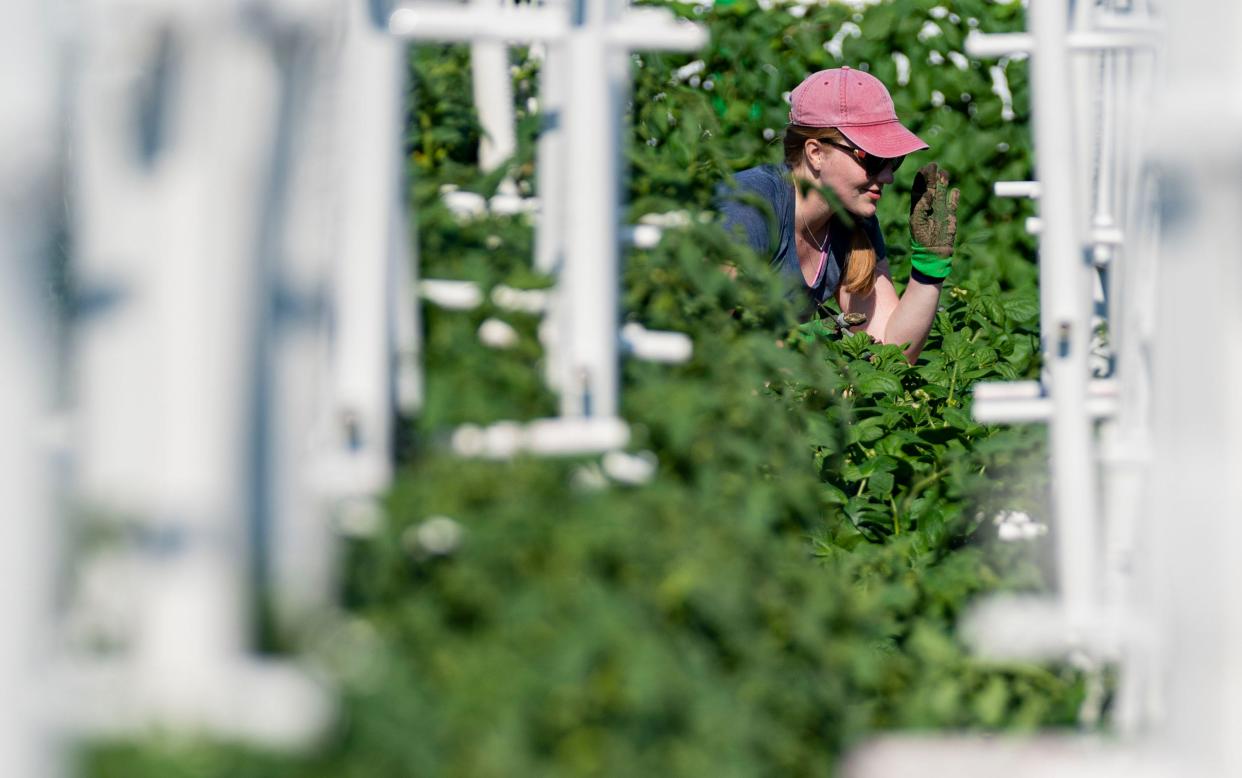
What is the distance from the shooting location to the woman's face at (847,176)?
3562 millimetres

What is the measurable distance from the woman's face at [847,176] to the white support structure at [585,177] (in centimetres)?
171

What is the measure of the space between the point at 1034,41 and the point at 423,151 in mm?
867

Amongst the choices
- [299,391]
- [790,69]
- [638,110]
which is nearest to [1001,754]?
[299,391]

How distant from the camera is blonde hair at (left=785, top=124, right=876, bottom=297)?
12.1 ft

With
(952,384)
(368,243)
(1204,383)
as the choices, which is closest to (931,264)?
(952,384)

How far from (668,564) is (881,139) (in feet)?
7.25

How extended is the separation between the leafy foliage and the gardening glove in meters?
0.64

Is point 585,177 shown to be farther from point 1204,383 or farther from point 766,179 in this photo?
point 766,179

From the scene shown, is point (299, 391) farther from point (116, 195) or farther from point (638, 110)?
point (638, 110)

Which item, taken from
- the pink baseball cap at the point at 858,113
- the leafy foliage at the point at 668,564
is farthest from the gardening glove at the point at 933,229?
the leafy foliage at the point at 668,564

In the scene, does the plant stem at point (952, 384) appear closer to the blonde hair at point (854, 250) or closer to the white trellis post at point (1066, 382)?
the blonde hair at point (854, 250)

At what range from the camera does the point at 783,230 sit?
11.4 ft

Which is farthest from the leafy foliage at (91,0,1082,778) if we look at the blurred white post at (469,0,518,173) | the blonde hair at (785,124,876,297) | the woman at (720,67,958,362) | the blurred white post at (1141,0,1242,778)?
the blonde hair at (785,124,876,297)

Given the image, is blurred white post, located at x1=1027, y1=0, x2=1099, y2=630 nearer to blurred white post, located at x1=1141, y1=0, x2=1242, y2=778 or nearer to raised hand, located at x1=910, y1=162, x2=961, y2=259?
blurred white post, located at x1=1141, y1=0, x2=1242, y2=778
